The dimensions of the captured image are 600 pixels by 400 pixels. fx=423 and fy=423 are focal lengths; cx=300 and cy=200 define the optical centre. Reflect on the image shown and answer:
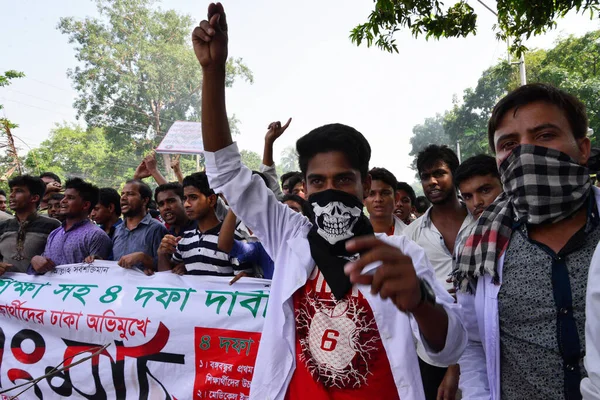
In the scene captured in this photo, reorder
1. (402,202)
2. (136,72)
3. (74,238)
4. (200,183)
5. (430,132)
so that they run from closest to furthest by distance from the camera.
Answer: (200,183) → (74,238) → (402,202) → (136,72) → (430,132)

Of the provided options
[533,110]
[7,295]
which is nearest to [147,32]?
[7,295]

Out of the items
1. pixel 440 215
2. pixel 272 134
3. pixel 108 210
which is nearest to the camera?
pixel 272 134

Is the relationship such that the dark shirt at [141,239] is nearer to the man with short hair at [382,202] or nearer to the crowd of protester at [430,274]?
the man with short hair at [382,202]

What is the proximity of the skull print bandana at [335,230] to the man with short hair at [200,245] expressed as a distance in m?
1.75

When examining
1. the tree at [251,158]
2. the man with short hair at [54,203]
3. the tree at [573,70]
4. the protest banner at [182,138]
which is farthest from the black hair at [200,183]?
the tree at [251,158]

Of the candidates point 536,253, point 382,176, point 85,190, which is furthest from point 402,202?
point 536,253

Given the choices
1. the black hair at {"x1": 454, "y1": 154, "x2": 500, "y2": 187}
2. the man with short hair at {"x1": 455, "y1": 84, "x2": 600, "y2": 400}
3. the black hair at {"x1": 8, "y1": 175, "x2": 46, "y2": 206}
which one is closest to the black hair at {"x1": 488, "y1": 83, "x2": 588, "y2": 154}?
the man with short hair at {"x1": 455, "y1": 84, "x2": 600, "y2": 400}

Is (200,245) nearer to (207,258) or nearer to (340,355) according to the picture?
(207,258)

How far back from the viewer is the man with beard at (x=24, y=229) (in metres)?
4.15

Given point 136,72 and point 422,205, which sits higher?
point 136,72

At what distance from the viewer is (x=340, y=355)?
4.98ft

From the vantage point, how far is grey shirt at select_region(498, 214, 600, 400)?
1.28m

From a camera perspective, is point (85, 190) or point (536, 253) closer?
point (536, 253)

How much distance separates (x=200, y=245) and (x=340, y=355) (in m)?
2.10
